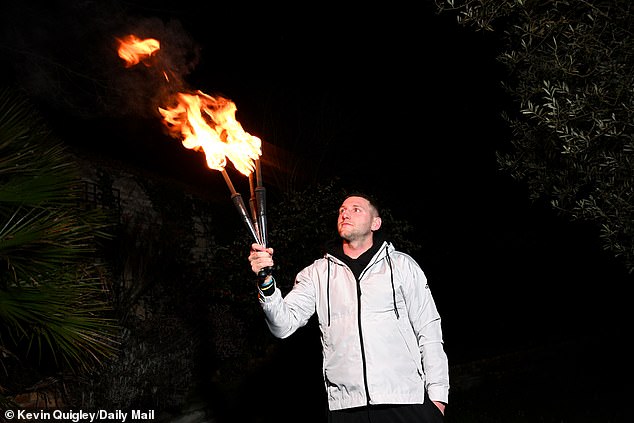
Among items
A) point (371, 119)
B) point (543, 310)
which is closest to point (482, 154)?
point (371, 119)

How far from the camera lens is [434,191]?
1558 cm

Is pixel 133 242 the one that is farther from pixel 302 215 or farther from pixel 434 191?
pixel 434 191

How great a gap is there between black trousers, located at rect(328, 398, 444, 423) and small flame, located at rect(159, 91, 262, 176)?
1.84m

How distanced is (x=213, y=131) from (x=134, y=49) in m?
2.35

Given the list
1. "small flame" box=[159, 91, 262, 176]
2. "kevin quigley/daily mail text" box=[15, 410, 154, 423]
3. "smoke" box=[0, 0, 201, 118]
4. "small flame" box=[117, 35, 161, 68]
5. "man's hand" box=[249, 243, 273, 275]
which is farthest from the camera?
"smoke" box=[0, 0, 201, 118]

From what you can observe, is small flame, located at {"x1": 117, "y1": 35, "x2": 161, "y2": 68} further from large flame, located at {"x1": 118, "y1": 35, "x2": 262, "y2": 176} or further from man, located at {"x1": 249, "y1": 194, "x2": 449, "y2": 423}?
man, located at {"x1": 249, "y1": 194, "x2": 449, "y2": 423}

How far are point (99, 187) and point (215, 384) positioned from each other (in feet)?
13.5

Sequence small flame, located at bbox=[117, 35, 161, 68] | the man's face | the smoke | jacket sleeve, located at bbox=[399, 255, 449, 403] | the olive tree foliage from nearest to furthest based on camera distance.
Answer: jacket sleeve, located at bbox=[399, 255, 449, 403], the man's face, the olive tree foliage, small flame, located at bbox=[117, 35, 161, 68], the smoke

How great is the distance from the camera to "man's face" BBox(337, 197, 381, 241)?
4562mm

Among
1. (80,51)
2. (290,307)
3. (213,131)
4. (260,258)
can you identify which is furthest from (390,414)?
(80,51)

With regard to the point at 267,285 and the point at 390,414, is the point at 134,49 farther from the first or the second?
the point at 390,414

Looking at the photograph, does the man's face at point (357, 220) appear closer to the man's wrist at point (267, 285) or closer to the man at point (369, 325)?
the man at point (369, 325)

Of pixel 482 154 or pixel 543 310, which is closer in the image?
pixel 482 154

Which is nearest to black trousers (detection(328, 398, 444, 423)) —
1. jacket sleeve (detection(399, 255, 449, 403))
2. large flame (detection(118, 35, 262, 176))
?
jacket sleeve (detection(399, 255, 449, 403))
